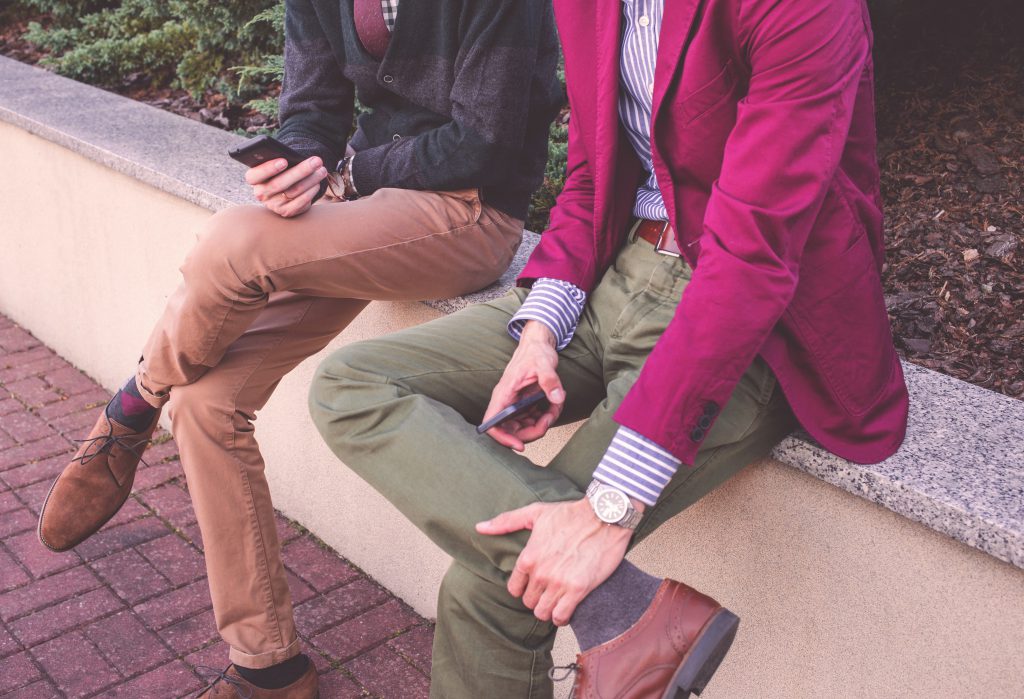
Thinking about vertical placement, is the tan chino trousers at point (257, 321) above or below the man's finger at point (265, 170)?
below

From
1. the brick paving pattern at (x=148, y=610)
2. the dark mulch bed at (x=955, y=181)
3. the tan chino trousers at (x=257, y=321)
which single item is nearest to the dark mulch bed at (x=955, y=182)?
the dark mulch bed at (x=955, y=181)

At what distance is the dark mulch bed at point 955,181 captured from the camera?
9.46 ft

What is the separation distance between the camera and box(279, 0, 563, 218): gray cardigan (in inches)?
95.2

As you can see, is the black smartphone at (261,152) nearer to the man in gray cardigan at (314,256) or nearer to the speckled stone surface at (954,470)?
the man in gray cardigan at (314,256)

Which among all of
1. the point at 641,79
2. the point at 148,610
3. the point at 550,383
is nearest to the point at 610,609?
the point at 550,383

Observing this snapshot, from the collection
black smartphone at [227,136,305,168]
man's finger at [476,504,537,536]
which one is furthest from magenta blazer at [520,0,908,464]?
black smartphone at [227,136,305,168]

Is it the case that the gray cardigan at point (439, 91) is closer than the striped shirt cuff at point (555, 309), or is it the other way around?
the striped shirt cuff at point (555, 309)

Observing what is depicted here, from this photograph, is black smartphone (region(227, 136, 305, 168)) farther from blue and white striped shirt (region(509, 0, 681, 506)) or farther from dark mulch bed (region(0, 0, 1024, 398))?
dark mulch bed (region(0, 0, 1024, 398))

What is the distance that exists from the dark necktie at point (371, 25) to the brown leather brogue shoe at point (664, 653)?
1630 mm

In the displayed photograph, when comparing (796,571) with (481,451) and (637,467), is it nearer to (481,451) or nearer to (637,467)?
(637,467)

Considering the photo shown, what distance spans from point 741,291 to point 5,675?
7.15 ft

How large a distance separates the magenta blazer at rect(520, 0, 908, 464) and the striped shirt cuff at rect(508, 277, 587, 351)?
22cm

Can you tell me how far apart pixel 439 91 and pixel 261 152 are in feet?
1.64

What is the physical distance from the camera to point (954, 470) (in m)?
1.86
